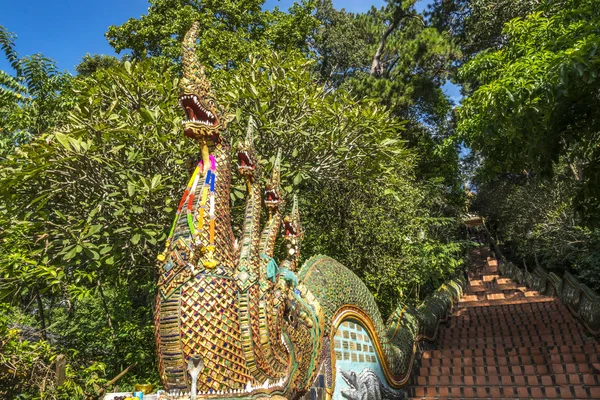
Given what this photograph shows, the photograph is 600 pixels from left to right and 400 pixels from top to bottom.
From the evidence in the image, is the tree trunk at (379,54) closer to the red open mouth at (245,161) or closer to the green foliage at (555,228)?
the green foliage at (555,228)

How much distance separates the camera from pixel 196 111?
11.3 feet

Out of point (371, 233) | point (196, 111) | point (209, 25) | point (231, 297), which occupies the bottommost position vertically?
point (231, 297)

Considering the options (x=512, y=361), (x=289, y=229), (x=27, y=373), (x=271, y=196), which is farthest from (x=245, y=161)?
(x=512, y=361)

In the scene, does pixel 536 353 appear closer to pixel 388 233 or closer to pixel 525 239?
pixel 388 233

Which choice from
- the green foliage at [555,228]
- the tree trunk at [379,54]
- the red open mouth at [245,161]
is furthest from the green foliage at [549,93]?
the tree trunk at [379,54]

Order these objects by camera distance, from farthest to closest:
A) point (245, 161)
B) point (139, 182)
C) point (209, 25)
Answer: point (209, 25) → point (139, 182) → point (245, 161)

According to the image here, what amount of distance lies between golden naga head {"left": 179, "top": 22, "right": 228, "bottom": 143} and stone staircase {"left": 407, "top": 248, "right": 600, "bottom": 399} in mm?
5250

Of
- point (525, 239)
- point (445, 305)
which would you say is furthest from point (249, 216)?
point (525, 239)

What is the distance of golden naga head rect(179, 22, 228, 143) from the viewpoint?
3.38 m

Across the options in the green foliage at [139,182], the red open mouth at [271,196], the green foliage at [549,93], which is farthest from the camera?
the green foliage at [139,182]

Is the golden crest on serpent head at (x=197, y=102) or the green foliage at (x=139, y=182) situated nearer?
the golden crest on serpent head at (x=197, y=102)

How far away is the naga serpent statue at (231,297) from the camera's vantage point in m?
2.91

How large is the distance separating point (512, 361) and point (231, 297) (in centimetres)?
571

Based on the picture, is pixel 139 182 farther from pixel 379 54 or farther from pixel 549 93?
pixel 379 54
